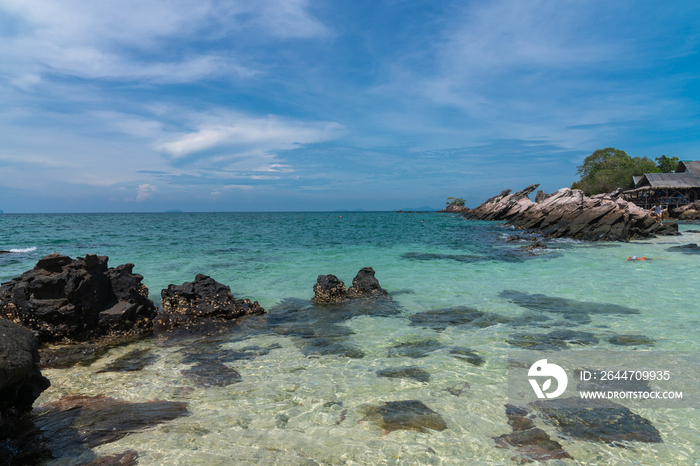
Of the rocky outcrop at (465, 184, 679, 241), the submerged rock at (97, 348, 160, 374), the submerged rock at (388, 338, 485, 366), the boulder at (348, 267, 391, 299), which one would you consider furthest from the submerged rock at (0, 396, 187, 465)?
the rocky outcrop at (465, 184, 679, 241)

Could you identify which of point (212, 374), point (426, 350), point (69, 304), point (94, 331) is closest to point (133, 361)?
point (212, 374)

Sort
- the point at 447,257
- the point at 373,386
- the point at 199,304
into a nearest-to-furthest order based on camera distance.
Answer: the point at 373,386
the point at 199,304
the point at 447,257

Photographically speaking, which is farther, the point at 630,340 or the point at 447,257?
the point at 447,257

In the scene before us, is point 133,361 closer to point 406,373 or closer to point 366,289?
point 406,373

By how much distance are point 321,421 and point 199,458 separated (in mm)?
1435

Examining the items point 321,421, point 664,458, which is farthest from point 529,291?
point 321,421

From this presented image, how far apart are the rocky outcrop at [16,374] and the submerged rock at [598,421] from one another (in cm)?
581

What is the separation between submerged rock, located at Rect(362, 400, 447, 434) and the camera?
166 inches

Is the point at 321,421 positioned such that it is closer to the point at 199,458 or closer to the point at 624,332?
the point at 199,458

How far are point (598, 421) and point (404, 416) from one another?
2.45 m

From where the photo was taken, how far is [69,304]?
23.3ft

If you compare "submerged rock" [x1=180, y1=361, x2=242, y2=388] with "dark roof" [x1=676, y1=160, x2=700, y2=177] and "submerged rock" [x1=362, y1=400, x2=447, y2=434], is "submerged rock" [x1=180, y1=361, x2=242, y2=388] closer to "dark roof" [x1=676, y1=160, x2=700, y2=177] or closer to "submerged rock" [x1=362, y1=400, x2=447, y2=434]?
"submerged rock" [x1=362, y1=400, x2=447, y2=434]

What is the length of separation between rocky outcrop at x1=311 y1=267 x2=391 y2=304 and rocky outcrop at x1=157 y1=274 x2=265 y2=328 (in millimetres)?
2018

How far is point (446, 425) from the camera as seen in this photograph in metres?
4.27
